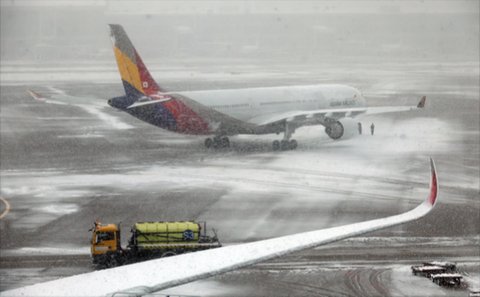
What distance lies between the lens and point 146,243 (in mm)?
29781

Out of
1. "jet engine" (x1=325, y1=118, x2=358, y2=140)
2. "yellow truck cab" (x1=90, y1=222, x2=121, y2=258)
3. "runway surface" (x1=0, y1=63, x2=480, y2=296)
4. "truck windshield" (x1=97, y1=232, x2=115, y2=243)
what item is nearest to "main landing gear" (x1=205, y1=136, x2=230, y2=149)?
"runway surface" (x1=0, y1=63, x2=480, y2=296)

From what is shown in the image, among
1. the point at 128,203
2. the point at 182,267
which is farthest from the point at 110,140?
the point at 182,267

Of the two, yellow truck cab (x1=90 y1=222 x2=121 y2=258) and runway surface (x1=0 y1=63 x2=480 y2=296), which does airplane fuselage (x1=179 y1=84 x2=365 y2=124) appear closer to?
runway surface (x1=0 y1=63 x2=480 y2=296)

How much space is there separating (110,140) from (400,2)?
329 ft

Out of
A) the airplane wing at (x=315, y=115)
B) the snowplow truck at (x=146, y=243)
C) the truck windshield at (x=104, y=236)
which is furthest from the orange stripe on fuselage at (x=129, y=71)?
the truck windshield at (x=104, y=236)

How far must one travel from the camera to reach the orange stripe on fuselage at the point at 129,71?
55.2m

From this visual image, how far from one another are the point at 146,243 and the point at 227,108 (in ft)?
89.9

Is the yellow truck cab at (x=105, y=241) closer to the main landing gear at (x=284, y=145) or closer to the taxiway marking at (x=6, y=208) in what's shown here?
the taxiway marking at (x=6, y=208)

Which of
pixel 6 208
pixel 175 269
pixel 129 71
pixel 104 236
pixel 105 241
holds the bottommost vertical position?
pixel 6 208

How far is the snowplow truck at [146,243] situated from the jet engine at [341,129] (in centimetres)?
3062

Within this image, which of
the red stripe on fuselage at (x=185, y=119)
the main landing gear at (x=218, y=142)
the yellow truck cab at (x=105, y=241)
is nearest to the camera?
the yellow truck cab at (x=105, y=241)

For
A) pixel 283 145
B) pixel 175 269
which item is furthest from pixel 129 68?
pixel 175 269

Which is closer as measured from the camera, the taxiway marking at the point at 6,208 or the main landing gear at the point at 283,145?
the taxiway marking at the point at 6,208

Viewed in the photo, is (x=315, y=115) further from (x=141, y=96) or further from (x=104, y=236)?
(x=104, y=236)
